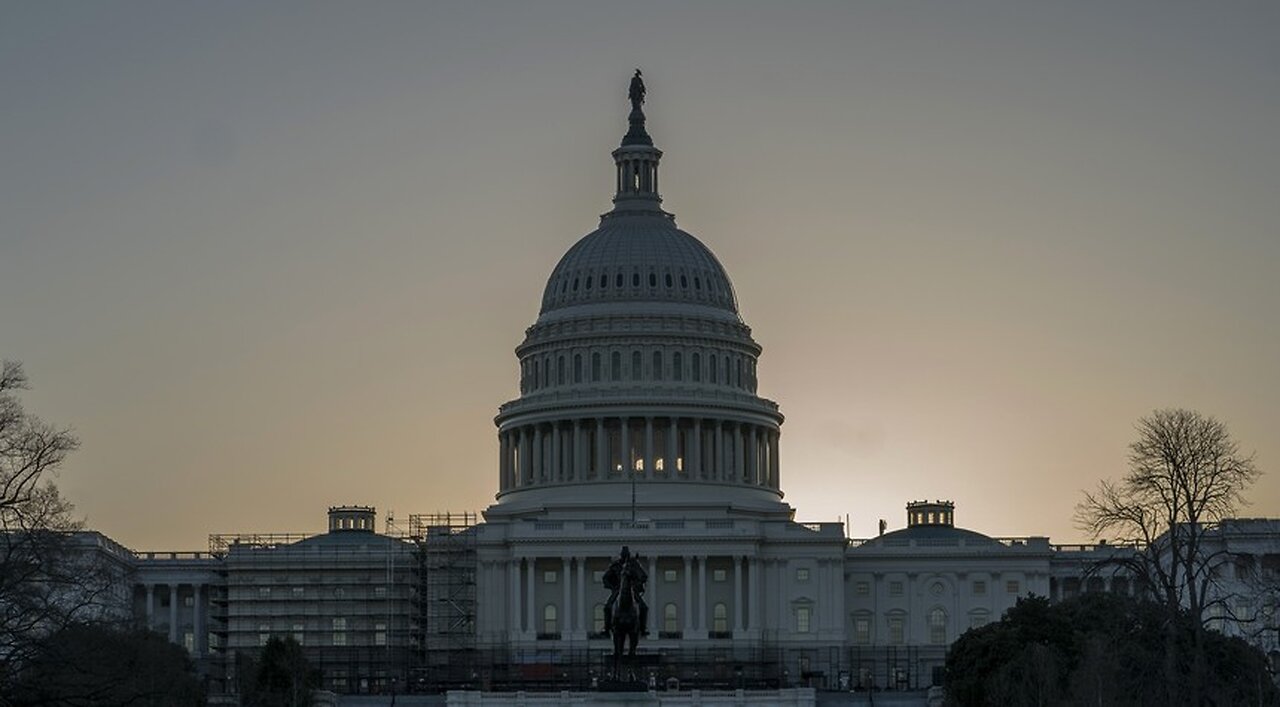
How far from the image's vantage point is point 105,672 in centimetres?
11056

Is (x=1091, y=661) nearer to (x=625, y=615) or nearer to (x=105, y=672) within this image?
(x=625, y=615)

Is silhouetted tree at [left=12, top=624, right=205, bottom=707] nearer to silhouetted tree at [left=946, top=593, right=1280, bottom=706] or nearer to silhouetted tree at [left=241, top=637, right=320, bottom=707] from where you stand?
silhouetted tree at [left=241, top=637, right=320, bottom=707]

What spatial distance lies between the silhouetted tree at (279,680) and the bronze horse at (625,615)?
50.2 ft

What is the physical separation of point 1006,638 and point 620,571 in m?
18.9

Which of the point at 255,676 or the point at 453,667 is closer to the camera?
the point at 255,676

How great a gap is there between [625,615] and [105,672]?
39.2 m

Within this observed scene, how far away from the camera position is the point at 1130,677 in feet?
379

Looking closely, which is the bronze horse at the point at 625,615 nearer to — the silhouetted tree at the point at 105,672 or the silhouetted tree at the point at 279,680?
the silhouetted tree at the point at 279,680

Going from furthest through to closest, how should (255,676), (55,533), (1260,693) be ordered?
(255,676)
(1260,693)
(55,533)

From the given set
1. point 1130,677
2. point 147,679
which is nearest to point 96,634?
point 147,679

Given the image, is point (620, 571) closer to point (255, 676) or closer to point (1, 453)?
point (255, 676)

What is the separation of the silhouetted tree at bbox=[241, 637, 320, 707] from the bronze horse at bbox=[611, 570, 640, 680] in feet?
50.2

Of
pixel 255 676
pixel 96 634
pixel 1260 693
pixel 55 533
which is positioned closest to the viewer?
pixel 55 533

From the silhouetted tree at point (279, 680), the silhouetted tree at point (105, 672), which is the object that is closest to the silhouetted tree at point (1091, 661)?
the silhouetted tree at point (279, 680)
